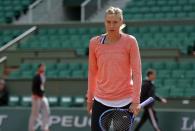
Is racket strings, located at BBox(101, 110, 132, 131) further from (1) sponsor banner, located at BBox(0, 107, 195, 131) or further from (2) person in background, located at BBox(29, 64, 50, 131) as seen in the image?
(2) person in background, located at BBox(29, 64, 50, 131)

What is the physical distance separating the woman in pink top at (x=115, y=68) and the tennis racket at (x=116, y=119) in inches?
2.1

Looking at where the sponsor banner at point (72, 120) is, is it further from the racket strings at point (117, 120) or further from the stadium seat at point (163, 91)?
the racket strings at point (117, 120)

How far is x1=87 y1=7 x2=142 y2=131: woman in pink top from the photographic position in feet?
20.1

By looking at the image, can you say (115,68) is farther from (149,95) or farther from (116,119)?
(149,95)

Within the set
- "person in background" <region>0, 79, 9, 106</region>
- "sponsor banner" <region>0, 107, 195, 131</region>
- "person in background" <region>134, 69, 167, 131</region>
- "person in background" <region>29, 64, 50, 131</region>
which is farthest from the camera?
"person in background" <region>0, 79, 9, 106</region>

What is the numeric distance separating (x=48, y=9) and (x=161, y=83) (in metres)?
8.20

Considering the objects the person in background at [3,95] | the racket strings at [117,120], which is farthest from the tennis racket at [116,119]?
the person in background at [3,95]

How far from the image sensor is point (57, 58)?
19375 mm

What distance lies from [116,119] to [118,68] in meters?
0.48

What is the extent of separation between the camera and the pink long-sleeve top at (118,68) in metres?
6.15

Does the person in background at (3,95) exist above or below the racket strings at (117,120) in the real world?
below

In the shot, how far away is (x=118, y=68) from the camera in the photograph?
6176 mm

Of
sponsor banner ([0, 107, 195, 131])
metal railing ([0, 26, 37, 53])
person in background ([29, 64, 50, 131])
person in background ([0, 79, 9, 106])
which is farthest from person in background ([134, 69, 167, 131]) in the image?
metal railing ([0, 26, 37, 53])

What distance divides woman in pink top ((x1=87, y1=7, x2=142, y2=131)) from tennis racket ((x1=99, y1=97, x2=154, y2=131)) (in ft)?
0.17
